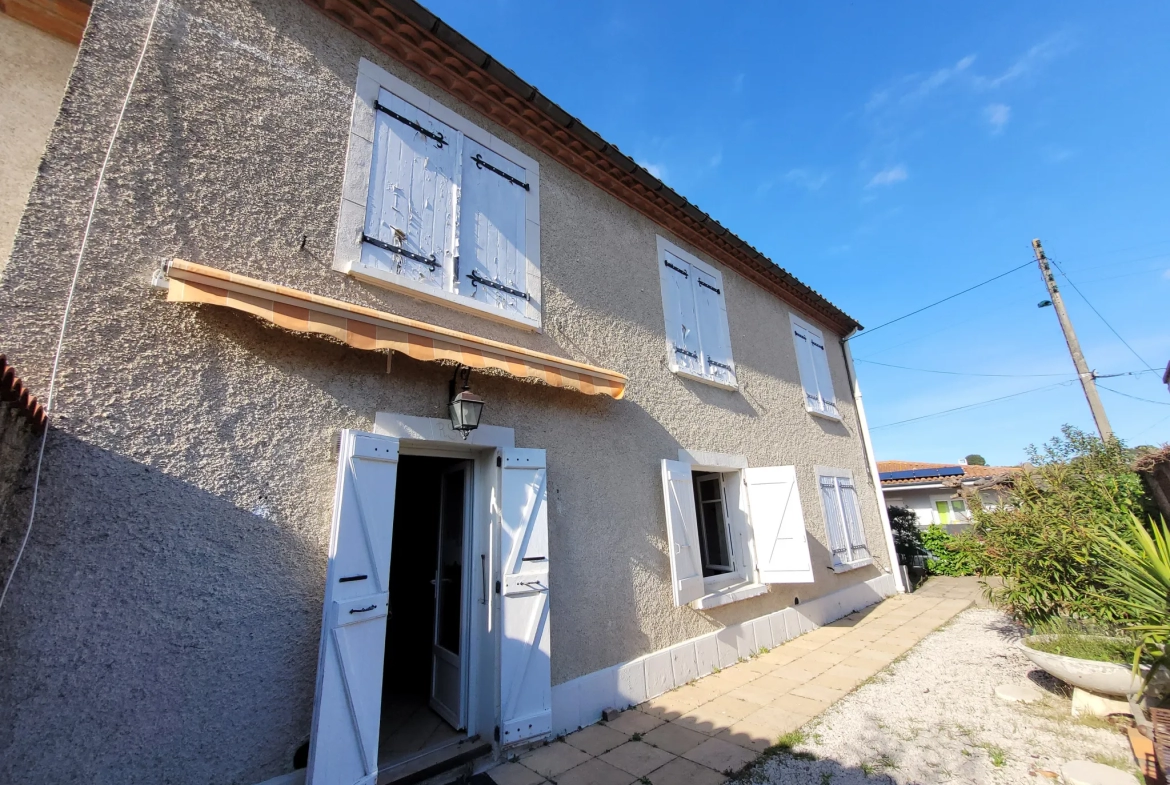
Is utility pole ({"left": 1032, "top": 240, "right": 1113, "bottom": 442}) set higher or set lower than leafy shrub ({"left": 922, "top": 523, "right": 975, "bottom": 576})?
higher

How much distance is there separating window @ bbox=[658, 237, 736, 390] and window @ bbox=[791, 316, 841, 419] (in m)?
3.19

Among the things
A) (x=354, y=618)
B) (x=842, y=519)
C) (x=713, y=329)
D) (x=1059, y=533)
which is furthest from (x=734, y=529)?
(x=354, y=618)

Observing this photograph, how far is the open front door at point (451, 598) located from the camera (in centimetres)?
502

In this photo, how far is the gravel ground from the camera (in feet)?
13.2

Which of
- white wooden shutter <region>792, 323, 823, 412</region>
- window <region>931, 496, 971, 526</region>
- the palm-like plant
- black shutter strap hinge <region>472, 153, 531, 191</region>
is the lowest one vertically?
the palm-like plant

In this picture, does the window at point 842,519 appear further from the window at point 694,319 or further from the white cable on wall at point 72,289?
the white cable on wall at point 72,289

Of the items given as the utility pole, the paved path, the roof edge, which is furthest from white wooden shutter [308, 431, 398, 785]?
the utility pole

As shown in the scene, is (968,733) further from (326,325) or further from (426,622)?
(326,325)

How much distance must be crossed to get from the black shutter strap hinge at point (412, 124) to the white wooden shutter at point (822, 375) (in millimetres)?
9935

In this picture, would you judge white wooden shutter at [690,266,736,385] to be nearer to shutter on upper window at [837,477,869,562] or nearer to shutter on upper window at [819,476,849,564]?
shutter on upper window at [819,476,849,564]

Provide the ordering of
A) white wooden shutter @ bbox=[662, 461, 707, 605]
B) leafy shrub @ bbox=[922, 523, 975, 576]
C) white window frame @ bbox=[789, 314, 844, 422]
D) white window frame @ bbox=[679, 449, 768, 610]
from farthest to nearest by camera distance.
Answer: leafy shrub @ bbox=[922, 523, 975, 576] < white window frame @ bbox=[789, 314, 844, 422] < white window frame @ bbox=[679, 449, 768, 610] < white wooden shutter @ bbox=[662, 461, 707, 605]

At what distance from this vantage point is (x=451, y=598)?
554cm

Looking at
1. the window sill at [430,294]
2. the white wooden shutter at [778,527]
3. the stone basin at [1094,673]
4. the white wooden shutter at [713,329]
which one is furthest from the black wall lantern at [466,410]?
the stone basin at [1094,673]

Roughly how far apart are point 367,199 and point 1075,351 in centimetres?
1999
